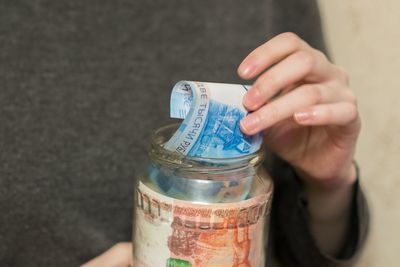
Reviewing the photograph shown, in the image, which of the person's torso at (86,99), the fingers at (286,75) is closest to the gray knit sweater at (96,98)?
the person's torso at (86,99)

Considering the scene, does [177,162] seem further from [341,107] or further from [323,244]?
[323,244]

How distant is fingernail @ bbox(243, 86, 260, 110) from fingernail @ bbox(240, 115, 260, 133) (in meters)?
0.02

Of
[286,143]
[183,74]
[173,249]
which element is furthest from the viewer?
[183,74]

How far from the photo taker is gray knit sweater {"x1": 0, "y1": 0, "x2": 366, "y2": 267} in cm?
73

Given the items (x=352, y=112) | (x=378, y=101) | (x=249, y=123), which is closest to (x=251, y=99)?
(x=249, y=123)

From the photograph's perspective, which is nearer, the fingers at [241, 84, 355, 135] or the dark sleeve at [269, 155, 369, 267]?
the fingers at [241, 84, 355, 135]

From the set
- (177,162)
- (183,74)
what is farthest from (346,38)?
(177,162)

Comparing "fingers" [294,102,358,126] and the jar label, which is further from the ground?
"fingers" [294,102,358,126]

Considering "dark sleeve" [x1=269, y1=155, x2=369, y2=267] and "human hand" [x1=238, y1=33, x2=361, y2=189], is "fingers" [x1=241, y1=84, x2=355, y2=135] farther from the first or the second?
"dark sleeve" [x1=269, y1=155, x2=369, y2=267]

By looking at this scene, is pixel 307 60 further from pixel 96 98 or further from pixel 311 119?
pixel 96 98

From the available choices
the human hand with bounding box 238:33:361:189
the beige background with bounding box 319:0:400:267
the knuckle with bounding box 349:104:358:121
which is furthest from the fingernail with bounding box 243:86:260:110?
the beige background with bounding box 319:0:400:267

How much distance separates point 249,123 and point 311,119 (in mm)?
80

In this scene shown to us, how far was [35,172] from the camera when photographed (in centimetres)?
73

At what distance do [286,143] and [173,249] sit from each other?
9.7 inches
